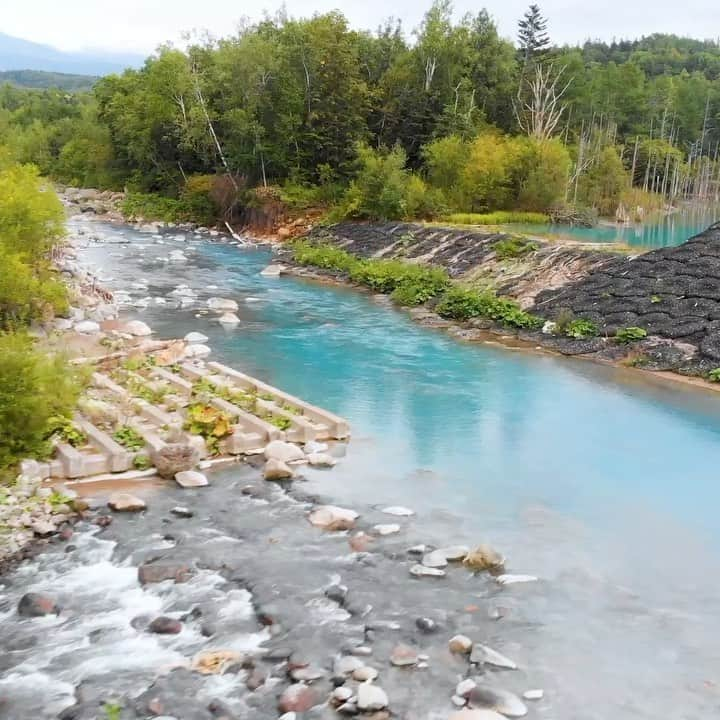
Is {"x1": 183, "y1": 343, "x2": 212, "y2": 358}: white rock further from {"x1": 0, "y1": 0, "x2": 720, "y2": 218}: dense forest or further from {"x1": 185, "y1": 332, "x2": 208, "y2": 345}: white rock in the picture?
{"x1": 0, "y1": 0, "x2": 720, "y2": 218}: dense forest

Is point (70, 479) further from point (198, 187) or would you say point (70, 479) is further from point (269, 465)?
point (198, 187)

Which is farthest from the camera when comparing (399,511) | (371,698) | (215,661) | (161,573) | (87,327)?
(87,327)

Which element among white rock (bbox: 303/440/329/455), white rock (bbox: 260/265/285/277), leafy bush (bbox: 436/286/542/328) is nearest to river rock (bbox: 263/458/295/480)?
white rock (bbox: 303/440/329/455)

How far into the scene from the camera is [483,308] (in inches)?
890

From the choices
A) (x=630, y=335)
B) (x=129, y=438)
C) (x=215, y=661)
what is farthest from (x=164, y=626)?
(x=630, y=335)

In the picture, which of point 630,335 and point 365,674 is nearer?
point 365,674

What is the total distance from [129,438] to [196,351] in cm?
624

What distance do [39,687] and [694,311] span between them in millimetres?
17232

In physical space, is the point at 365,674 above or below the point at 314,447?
below

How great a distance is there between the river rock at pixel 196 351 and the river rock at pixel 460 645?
10708mm

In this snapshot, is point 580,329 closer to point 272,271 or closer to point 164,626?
point 272,271

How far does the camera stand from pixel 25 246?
58.5 ft

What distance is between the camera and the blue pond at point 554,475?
7.00 m

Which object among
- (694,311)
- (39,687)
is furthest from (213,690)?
(694,311)
